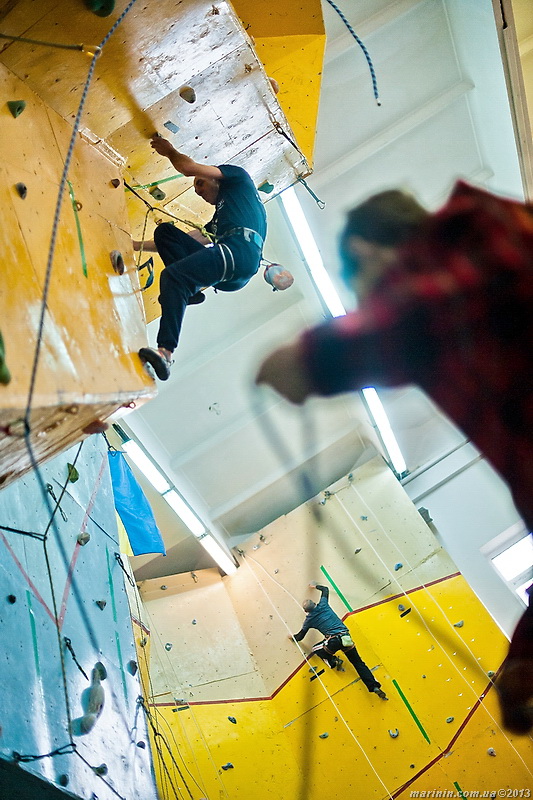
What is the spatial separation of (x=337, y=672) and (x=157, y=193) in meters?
4.05

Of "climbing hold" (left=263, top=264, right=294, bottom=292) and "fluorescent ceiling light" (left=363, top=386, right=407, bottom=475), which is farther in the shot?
"fluorescent ceiling light" (left=363, top=386, right=407, bottom=475)

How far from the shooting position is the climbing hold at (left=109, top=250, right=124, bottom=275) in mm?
2248

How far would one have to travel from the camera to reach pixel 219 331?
5.37 m

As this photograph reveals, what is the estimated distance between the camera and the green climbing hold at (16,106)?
183 cm

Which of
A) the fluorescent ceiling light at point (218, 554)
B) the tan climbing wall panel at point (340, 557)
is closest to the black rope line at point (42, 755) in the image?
the tan climbing wall panel at point (340, 557)

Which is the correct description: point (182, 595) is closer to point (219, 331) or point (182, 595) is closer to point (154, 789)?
point (219, 331)

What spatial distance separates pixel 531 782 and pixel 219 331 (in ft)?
13.2

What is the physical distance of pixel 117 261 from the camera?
227cm

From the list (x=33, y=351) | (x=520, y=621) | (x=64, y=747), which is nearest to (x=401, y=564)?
(x=520, y=621)

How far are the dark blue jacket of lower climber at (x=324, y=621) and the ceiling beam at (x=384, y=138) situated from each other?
334 centimetres

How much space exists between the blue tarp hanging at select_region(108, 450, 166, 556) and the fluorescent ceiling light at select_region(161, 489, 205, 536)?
1180 mm

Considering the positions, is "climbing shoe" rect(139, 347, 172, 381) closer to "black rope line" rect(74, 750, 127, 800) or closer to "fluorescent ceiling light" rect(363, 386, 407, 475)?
"black rope line" rect(74, 750, 127, 800)

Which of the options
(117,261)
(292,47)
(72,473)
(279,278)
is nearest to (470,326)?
(279,278)

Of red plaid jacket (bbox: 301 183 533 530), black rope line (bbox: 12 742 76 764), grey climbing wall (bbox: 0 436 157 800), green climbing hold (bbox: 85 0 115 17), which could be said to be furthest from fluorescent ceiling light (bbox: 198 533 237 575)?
green climbing hold (bbox: 85 0 115 17)
